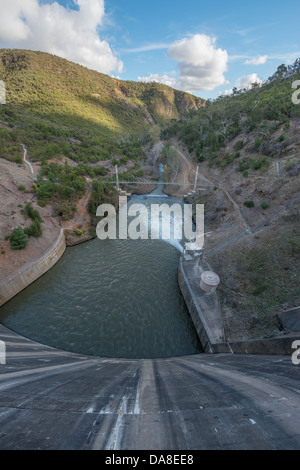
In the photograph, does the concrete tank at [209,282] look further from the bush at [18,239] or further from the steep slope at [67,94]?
the steep slope at [67,94]

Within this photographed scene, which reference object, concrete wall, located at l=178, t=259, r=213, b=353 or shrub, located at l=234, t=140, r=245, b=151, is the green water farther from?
shrub, located at l=234, t=140, r=245, b=151

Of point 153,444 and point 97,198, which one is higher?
point 97,198

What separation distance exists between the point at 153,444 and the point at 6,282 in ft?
47.2

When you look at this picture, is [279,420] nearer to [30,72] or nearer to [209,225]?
[209,225]

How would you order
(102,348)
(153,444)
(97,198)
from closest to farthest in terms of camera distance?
(153,444)
(102,348)
(97,198)

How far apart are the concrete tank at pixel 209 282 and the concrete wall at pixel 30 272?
12747mm

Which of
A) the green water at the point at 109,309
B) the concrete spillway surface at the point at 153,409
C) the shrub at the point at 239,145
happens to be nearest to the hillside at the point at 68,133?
the green water at the point at 109,309

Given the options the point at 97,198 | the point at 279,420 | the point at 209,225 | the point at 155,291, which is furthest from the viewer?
the point at 97,198

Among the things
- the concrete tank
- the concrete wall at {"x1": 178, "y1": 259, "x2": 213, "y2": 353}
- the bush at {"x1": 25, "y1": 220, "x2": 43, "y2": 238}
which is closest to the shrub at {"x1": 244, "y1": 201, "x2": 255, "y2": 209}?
the concrete wall at {"x1": 178, "y1": 259, "x2": 213, "y2": 353}

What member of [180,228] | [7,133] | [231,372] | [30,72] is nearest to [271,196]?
[180,228]

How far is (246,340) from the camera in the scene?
29.0ft

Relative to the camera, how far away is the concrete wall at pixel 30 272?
13211 mm

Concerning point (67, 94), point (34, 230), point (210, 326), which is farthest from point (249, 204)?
point (67, 94)

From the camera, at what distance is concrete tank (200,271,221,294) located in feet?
37.7
